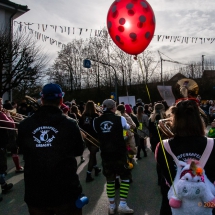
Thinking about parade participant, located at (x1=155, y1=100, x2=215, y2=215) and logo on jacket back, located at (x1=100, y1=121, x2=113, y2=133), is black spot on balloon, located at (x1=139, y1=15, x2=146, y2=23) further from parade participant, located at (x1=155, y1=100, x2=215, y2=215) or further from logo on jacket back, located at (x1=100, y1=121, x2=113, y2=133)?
parade participant, located at (x1=155, y1=100, x2=215, y2=215)

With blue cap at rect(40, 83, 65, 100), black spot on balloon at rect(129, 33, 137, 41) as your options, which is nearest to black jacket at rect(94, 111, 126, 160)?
black spot on balloon at rect(129, 33, 137, 41)

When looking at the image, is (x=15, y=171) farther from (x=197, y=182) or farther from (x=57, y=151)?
(x=197, y=182)

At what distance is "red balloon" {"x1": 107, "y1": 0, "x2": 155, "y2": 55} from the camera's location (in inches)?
167

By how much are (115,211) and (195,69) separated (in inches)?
1522

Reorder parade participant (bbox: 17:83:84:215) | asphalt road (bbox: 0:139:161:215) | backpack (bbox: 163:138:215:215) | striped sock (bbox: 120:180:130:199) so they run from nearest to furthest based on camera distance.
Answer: backpack (bbox: 163:138:215:215)
parade participant (bbox: 17:83:84:215)
striped sock (bbox: 120:180:130:199)
asphalt road (bbox: 0:139:161:215)

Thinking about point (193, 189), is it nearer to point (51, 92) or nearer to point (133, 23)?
point (51, 92)

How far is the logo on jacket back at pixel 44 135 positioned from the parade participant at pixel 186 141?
919 mm

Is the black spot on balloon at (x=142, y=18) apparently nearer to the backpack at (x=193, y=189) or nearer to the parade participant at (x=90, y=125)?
the backpack at (x=193, y=189)

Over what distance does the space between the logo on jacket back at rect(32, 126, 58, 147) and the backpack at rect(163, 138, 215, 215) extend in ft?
3.47

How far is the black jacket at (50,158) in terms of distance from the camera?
2375 millimetres

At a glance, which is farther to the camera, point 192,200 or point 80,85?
point 80,85

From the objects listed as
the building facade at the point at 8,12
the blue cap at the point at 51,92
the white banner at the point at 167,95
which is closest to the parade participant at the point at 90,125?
the white banner at the point at 167,95

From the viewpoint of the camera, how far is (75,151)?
2535 millimetres

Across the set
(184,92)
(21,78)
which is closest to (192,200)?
(184,92)
